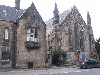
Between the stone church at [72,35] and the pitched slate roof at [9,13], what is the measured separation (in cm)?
1167

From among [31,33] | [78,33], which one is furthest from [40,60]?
[78,33]

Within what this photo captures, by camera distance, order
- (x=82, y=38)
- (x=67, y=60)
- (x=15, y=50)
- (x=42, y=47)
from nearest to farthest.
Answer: (x=15, y=50) → (x=42, y=47) → (x=67, y=60) → (x=82, y=38)

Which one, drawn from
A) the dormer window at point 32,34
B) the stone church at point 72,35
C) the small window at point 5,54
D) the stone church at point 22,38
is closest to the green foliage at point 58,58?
the stone church at point 22,38

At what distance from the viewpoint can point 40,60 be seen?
41.6 metres

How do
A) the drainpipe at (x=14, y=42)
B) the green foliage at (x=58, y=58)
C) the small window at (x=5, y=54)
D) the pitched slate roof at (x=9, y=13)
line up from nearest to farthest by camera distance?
1. the small window at (x=5, y=54)
2. the drainpipe at (x=14, y=42)
3. the pitched slate roof at (x=9, y=13)
4. the green foliage at (x=58, y=58)

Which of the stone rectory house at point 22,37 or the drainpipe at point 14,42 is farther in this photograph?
the drainpipe at point 14,42

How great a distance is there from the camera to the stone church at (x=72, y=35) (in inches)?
2030

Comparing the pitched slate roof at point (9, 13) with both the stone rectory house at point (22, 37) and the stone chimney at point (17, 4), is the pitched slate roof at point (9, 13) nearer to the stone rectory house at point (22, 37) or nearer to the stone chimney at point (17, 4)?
the stone rectory house at point (22, 37)

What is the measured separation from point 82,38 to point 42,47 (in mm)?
15369

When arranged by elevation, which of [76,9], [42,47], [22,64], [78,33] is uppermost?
[76,9]

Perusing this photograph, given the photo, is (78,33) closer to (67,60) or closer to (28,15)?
(67,60)

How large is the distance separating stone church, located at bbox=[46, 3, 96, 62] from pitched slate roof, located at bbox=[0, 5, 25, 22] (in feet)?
38.3

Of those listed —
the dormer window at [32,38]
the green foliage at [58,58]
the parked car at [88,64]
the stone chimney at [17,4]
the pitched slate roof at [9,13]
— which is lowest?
the parked car at [88,64]

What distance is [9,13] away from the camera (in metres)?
40.9
